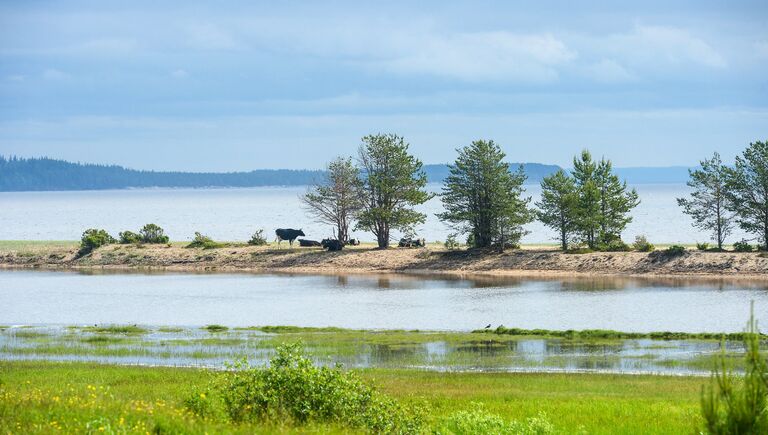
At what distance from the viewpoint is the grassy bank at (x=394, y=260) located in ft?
240

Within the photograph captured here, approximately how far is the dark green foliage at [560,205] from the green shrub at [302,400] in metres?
59.7

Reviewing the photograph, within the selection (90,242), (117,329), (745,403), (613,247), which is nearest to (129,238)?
(90,242)

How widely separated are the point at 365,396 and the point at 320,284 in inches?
2041

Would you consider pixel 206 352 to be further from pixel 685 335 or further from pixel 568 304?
pixel 568 304

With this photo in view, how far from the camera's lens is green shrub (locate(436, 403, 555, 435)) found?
2192 centimetres

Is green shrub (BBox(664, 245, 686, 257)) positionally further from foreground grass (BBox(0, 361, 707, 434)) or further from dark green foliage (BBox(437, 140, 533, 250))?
foreground grass (BBox(0, 361, 707, 434))

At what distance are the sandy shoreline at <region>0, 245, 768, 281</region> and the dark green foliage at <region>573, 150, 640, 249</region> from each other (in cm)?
294

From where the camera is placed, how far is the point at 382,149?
89.4 m

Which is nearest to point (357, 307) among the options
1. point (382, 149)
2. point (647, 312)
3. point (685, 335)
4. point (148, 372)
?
point (647, 312)

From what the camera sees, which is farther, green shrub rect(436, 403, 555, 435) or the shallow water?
the shallow water

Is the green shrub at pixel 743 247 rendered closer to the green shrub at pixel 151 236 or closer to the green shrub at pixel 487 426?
the green shrub at pixel 151 236

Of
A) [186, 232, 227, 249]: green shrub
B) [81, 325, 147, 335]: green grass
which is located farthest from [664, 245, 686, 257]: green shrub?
[81, 325, 147, 335]: green grass

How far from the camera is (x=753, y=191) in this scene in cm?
7606

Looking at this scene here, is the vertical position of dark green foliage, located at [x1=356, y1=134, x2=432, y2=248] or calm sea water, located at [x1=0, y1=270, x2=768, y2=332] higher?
dark green foliage, located at [x1=356, y1=134, x2=432, y2=248]
